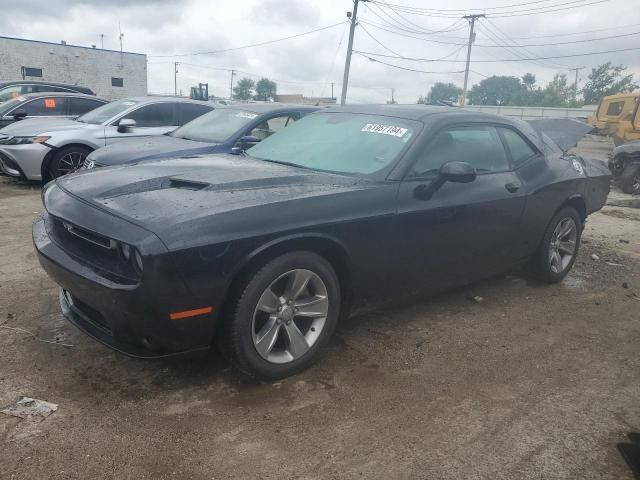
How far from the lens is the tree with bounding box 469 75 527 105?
7844 cm

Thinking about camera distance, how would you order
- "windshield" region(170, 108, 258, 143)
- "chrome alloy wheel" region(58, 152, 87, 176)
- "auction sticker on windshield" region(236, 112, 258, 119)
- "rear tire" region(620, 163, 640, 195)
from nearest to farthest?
1. "windshield" region(170, 108, 258, 143)
2. "auction sticker on windshield" region(236, 112, 258, 119)
3. "chrome alloy wheel" region(58, 152, 87, 176)
4. "rear tire" region(620, 163, 640, 195)

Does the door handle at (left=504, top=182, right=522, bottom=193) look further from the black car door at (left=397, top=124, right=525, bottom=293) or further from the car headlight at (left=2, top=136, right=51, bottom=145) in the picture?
the car headlight at (left=2, top=136, right=51, bottom=145)

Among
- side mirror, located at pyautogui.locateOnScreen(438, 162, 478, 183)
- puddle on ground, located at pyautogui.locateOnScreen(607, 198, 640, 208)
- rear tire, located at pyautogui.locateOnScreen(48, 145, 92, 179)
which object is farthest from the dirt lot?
puddle on ground, located at pyautogui.locateOnScreen(607, 198, 640, 208)

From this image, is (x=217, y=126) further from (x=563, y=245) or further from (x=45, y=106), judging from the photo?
(x=45, y=106)

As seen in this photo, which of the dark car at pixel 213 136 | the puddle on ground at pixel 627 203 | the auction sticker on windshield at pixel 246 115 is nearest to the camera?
the dark car at pixel 213 136

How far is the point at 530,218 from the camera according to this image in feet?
14.5

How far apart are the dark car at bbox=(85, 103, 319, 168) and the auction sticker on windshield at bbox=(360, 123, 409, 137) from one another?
2229 mm

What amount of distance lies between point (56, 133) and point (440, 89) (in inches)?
3418

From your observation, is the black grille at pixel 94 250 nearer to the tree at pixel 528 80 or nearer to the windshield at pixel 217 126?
the windshield at pixel 217 126

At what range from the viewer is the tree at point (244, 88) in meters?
90.4

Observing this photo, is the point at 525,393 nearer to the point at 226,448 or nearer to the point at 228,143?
the point at 226,448

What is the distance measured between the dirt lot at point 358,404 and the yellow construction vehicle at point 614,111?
Result: 17949 mm

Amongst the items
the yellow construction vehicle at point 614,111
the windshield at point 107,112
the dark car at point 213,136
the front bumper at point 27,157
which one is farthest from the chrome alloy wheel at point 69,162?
the yellow construction vehicle at point 614,111

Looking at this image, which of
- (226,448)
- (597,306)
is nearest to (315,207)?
(226,448)
